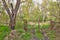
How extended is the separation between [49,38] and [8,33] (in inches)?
82.9

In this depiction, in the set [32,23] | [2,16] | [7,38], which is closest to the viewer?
[7,38]

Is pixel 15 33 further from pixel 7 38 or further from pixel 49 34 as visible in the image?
pixel 49 34

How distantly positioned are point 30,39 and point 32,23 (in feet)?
11.4

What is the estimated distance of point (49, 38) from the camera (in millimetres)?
8633

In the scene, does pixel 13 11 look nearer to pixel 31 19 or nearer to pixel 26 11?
pixel 26 11

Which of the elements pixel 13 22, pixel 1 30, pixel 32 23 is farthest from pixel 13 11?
pixel 32 23

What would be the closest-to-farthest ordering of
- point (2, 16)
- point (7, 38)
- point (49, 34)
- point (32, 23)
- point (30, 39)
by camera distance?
1. point (7, 38)
2. point (30, 39)
3. point (49, 34)
4. point (2, 16)
5. point (32, 23)

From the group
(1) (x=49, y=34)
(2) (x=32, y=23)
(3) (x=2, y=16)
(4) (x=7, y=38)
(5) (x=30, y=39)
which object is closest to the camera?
(4) (x=7, y=38)

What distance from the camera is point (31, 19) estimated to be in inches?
489

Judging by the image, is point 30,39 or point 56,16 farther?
point 56,16

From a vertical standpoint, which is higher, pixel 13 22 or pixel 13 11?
pixel 13 11

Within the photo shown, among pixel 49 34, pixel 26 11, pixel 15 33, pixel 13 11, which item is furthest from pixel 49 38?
pixel 26 11

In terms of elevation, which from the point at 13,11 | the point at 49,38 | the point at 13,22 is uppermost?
the point at 13,11

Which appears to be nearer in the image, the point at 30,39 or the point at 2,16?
the point at 30,39
